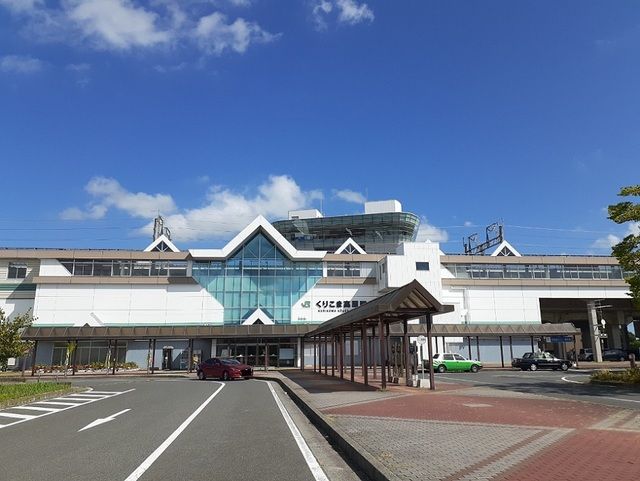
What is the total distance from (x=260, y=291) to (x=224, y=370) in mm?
21268

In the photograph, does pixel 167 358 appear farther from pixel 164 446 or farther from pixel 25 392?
pixel 164 446

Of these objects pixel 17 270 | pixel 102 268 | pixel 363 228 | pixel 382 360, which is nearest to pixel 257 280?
pixel 102 268

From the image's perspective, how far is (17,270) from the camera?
52969mm

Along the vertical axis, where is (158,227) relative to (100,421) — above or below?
above

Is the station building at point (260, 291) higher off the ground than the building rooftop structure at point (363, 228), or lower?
lower

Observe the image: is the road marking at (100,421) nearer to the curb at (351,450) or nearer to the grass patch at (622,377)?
the curb at (351,450)

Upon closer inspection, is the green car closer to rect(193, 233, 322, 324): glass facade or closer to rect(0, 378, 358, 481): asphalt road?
rect(193, 233, 322, 324): glass facade

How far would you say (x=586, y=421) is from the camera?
11.0 metres

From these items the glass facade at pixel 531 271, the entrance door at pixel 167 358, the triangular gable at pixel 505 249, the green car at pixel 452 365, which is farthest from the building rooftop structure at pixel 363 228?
the green car at pixel 452 365

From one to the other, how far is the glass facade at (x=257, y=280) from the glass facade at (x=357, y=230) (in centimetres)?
4236

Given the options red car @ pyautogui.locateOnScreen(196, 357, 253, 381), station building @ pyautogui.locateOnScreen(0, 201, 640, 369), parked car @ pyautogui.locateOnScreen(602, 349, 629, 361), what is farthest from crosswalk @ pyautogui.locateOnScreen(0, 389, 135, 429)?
parked car @ pyautogui.locateOnScreen(602, 349, 629, 361)

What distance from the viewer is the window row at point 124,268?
173ft

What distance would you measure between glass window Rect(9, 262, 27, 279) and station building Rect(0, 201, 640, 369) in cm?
10

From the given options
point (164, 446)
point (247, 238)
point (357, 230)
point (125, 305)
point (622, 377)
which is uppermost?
point (357, 230)
